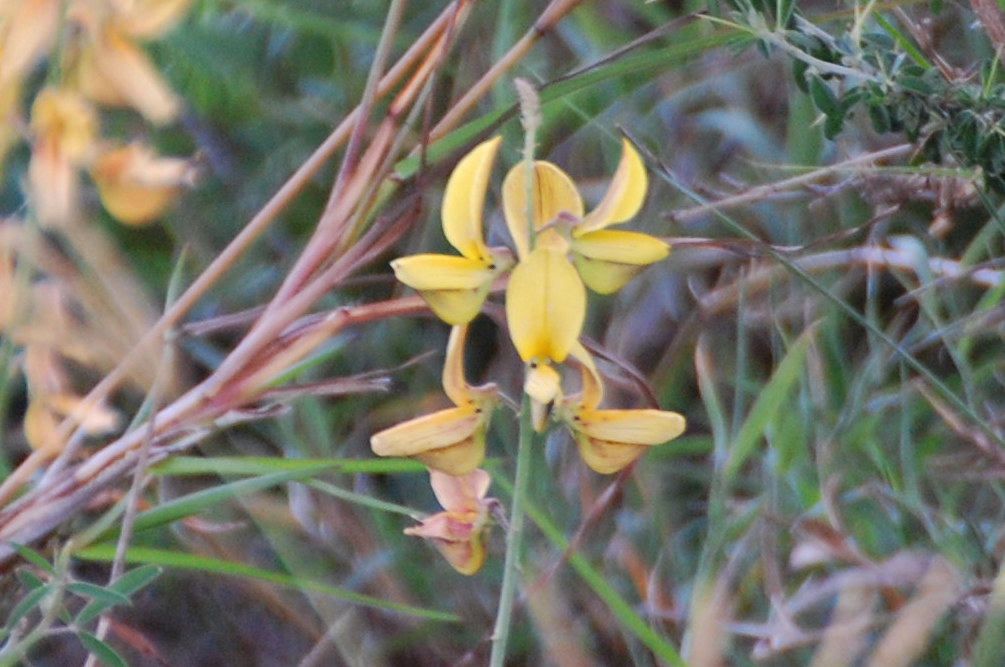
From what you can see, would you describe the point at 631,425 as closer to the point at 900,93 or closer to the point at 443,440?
the point at 443,440

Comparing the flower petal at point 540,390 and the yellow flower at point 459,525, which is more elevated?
the flower petal at point 540,390

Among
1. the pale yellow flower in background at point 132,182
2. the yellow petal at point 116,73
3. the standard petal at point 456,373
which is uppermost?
the yellow petal at point 116,73

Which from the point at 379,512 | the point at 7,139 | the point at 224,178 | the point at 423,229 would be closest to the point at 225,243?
the point at 224,178

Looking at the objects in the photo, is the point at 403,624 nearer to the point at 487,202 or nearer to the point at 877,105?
the point at 487,202

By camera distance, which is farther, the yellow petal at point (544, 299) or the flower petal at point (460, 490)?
the flower petal at point (460, 490)

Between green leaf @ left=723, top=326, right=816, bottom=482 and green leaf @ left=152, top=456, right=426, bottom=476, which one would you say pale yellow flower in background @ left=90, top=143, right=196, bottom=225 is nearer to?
green leaf @ left=152, top=456, right=426, bottom=476

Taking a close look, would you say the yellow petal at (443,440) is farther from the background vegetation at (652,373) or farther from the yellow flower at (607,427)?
the background vegetation at (652,373)

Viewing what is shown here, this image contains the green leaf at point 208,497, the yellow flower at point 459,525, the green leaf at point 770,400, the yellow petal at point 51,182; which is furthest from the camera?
the green leaf at point 770,400

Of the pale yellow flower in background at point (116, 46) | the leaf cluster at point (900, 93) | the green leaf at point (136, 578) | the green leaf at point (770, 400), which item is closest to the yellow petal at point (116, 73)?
the pale yellow flower in background at point (116, 46)
